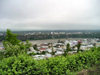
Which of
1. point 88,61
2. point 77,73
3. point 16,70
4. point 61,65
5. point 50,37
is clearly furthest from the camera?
point 50,37

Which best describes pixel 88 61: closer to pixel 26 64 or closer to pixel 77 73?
pixel 77 73

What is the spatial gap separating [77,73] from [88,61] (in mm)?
516

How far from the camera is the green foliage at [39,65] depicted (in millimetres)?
1536

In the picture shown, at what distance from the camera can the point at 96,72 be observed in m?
2.04

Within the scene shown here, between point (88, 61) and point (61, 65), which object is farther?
point (88, 61)

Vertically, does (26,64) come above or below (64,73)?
above

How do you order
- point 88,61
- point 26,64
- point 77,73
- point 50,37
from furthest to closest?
point 50,37, point 88,61, point 77,73, point 26,64

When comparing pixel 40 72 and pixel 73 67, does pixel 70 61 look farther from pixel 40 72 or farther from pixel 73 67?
pixel 40 72

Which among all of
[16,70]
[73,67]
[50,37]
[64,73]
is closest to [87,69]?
[73,67]

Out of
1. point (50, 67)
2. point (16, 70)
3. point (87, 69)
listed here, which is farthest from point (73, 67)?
point (16, 70)

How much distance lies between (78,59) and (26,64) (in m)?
1.23

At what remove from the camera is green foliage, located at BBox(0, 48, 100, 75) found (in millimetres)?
1536

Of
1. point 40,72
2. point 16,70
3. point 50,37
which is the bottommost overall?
point 50,37

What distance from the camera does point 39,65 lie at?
174cm
